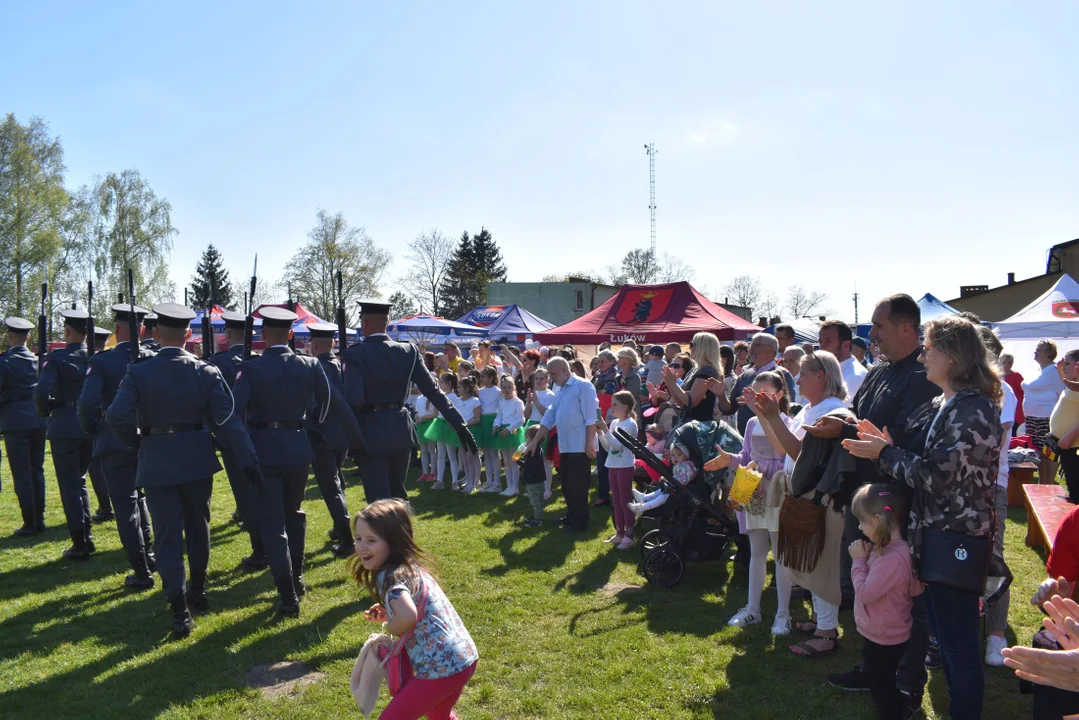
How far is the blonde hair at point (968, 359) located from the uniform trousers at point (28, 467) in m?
8.96

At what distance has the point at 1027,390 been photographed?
29.1 feet

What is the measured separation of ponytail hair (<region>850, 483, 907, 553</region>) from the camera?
11.1 feet

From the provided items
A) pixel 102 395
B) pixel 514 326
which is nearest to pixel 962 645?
pixel 102 395

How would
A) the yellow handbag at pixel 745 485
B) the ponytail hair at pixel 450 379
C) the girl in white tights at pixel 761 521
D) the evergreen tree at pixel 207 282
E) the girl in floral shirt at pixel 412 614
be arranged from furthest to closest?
the evergreen tree at pixel 207 282 → the ponytail hair at pixel 450 379 → the girl in white tights at pixel 761 521 → the yellow handbag at pixel 745 485 → the girl in floral shirt at pixel 412 614

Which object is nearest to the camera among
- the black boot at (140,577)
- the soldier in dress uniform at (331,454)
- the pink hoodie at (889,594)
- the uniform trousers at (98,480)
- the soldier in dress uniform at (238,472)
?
the pink hoodie at (889,594)

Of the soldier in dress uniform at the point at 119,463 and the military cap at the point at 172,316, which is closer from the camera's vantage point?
the military cap at the point at 172,316

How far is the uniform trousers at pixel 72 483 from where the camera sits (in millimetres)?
7109

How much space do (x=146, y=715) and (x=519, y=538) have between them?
4.23m

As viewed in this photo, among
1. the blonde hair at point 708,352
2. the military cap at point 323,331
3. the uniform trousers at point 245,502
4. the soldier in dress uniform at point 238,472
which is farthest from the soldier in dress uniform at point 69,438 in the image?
the blonde hair at point 708,352

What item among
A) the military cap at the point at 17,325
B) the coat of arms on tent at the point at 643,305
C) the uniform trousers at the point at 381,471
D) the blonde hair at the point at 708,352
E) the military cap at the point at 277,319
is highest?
the coat of arms on tent at the point at 643,305

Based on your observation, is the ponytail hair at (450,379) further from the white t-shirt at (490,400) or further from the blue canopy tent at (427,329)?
the blue canopy tent at (427,329)

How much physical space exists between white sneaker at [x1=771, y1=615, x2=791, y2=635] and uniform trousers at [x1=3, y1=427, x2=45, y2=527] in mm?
7951

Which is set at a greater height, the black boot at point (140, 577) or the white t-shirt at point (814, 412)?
the white t-shirt at point (814, 412)

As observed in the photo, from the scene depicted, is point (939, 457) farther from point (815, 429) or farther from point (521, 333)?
point (521, 333)
